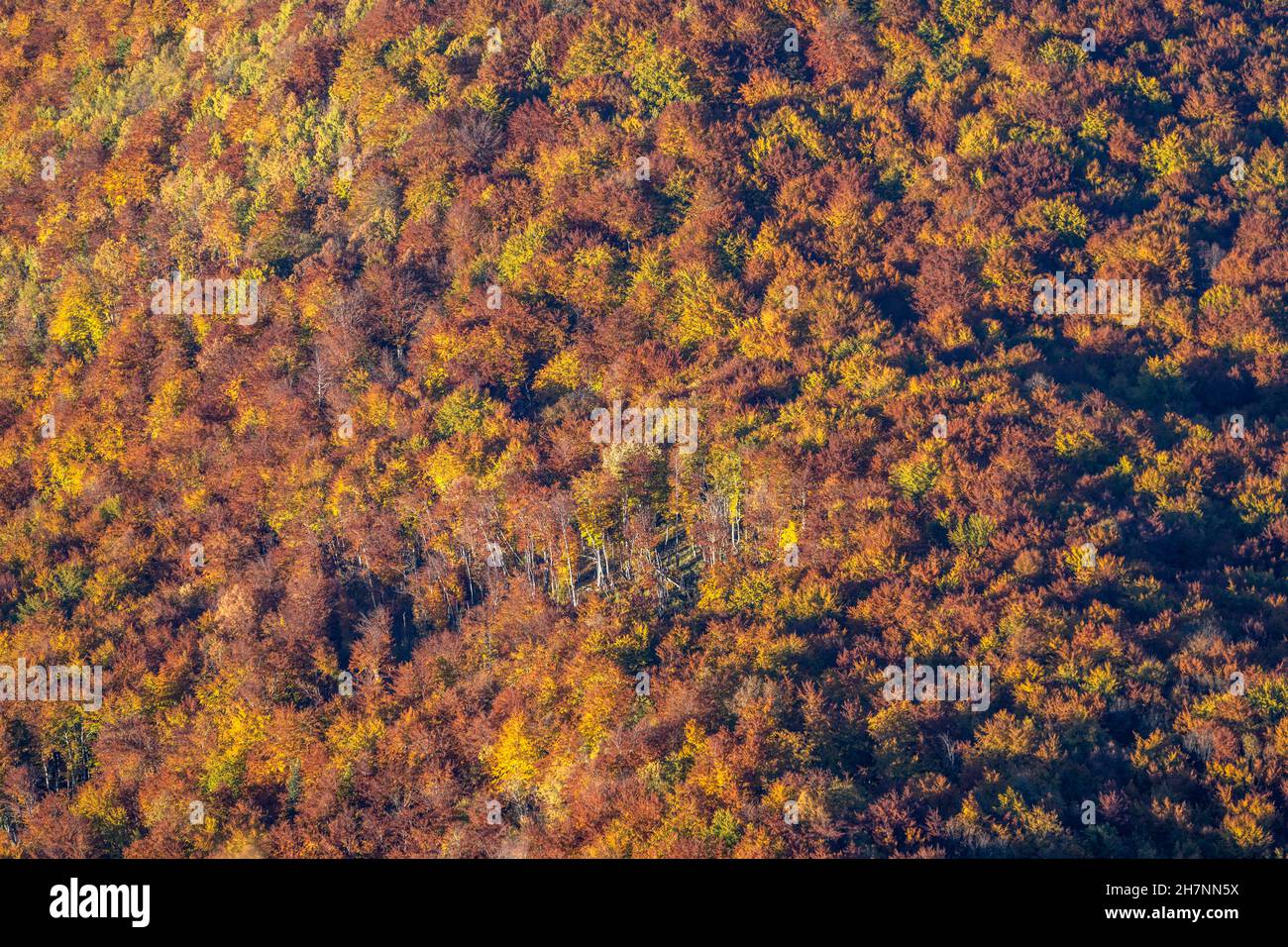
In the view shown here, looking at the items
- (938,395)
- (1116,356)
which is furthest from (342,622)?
(1116,356)

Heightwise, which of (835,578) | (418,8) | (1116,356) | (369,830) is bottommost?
(369,830)

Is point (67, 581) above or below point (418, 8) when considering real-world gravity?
below

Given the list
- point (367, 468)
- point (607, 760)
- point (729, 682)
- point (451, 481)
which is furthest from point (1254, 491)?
point (367, 468)

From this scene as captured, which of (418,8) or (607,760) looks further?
(418,8)
